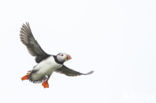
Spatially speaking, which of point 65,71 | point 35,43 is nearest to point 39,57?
point 35,43

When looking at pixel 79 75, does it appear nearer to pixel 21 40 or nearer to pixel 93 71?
pixel 93 71

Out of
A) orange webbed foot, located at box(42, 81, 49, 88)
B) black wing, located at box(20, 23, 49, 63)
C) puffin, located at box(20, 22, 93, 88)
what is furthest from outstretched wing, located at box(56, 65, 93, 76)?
black wing, located at box(20, 23, 49, 63)

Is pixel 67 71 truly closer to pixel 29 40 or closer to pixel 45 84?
pixel 45 84

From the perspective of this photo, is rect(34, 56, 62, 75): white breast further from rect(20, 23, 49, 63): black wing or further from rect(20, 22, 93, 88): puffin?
rect(20, 23, 49, 63): black wing

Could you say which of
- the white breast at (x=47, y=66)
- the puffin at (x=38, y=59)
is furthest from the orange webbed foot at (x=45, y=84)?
the white breast at (x=47, y=66)

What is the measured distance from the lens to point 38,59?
15.5 m

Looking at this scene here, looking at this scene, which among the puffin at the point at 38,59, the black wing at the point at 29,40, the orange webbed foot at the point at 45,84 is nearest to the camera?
the puffin at the point at 38,59

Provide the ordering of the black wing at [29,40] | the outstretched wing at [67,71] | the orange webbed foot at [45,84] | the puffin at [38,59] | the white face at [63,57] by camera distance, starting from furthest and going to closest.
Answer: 1. the outstretched wing at [67,71]
2. the orange webbed foot at [45,84]
3. the black wing at [29,40]
4. the puffin at [38,59]
5. the white face at [63,57]

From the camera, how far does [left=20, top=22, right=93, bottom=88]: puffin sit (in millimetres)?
14984

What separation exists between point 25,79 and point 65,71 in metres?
2.18

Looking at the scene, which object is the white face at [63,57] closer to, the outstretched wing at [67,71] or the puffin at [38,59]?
the puffin at [38,59]

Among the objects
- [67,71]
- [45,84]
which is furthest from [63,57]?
[67,71]

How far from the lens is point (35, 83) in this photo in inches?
611

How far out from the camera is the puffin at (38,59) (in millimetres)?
14984
